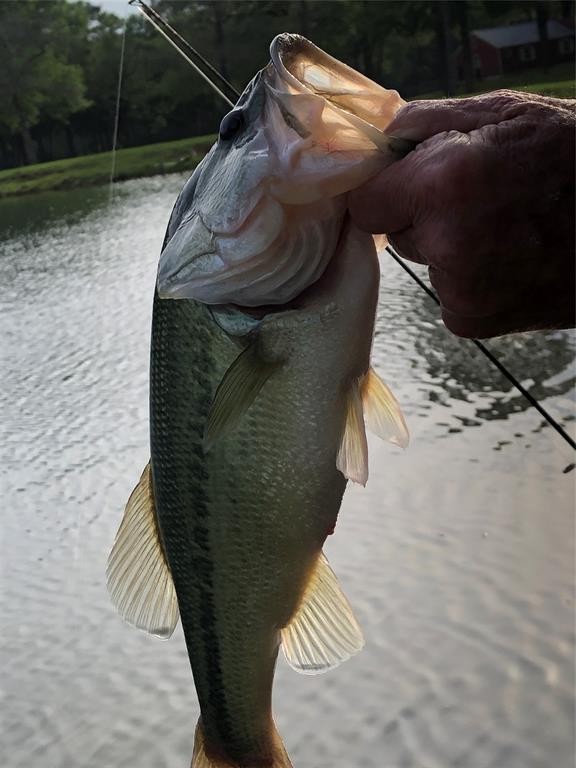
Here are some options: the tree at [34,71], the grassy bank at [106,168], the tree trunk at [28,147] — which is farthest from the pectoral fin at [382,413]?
the tree trunk at [28,147]

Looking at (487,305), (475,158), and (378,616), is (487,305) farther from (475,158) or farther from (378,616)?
(378,616)

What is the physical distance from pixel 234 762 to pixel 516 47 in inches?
572

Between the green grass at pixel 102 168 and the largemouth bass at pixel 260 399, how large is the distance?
9218 mm

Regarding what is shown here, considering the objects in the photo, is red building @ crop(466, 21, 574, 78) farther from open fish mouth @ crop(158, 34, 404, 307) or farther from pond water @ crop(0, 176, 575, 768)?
open fish mouth @ crop(158, 34, 404, 307)

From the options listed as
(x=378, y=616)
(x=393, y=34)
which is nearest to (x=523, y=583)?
(x=378, y=616)

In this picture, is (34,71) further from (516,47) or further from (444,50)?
(516,47)

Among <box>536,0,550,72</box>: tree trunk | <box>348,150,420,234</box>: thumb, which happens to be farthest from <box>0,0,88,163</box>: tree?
<box>348,150,420,234</box>: thumb

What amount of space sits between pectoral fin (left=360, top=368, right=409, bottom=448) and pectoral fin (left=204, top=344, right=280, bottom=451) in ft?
0.59

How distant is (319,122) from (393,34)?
11.4 meters

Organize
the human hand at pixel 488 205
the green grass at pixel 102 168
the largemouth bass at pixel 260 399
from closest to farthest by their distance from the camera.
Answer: the human hand at pixel 488 205 < the largemouth bass at pixel 260 399 < the green grass at pixel 102 168

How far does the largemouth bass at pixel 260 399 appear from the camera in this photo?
1158 millimetres

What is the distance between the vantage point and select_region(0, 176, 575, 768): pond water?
2361 millimetres

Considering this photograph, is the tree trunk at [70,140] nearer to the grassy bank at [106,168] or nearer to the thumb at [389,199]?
the grassy bank at [106,168]

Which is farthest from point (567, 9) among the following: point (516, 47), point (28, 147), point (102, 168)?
point (28, 147)
